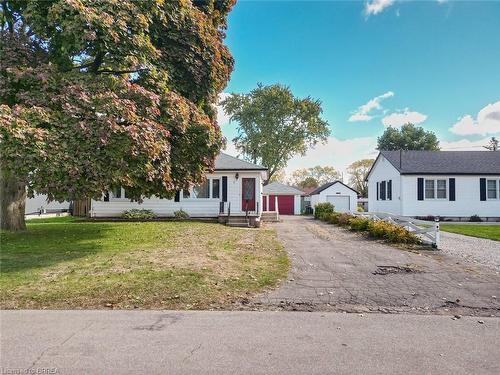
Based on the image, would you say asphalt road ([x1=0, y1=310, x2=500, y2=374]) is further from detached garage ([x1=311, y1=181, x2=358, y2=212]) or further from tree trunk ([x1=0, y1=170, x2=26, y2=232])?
detached garage ([x1=311, y1=181, x2=358, y2=212])

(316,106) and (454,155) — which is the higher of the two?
(316,106)

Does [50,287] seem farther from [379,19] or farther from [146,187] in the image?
[379,19]

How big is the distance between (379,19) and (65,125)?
1236cm

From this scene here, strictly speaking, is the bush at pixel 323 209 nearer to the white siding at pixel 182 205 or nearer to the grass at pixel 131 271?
the white siding at pixel 182 205

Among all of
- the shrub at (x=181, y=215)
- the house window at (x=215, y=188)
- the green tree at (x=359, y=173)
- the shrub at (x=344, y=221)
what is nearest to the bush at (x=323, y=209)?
the shrub at (x=344, y=221)

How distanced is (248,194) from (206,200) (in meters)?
2.62

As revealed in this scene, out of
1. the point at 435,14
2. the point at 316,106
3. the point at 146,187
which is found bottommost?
the point at 146,187

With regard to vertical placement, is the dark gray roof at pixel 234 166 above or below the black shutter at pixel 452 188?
above

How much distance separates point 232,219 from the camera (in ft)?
58.2

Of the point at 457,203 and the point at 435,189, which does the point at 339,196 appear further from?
the point at 457,203

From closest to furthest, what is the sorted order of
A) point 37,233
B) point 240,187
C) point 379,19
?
point 37,233
point 379,19
point 240,187

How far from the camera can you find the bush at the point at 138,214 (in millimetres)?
18562

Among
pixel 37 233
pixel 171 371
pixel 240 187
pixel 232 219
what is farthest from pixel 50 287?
pixel 240 187

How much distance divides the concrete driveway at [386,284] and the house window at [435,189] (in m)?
14.7
